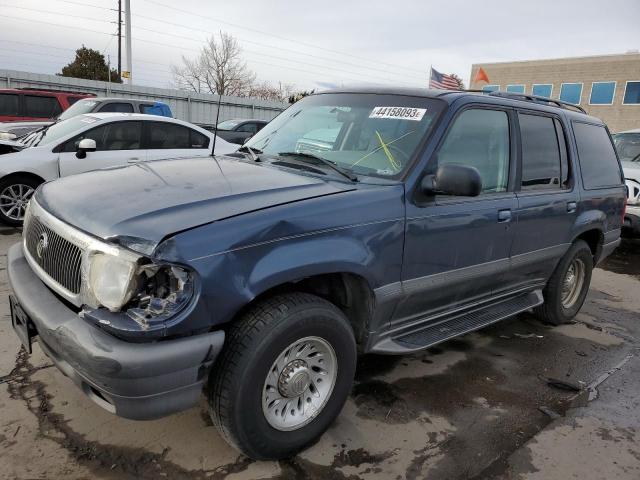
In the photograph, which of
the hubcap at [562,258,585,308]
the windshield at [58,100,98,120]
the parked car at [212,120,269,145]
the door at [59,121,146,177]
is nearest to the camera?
the hubcap at [562,258,585,308]

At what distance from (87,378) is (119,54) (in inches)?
1584

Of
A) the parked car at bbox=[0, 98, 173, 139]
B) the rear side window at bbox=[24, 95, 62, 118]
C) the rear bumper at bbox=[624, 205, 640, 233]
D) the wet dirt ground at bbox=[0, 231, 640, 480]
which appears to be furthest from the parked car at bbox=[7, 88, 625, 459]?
the rear side window at bbox=[24, 95, 62, 118]

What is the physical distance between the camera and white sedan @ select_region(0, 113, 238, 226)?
261 inches

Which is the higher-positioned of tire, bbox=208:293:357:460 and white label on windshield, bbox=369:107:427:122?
white label on windshield, bbox=369:107:427:122

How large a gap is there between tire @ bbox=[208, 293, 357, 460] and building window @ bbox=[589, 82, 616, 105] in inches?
1557

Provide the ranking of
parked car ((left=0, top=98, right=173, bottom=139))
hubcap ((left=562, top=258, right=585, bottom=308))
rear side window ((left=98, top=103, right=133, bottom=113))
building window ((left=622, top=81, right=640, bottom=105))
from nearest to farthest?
1. hubcap ((left=562, top=258, right=585, bottom=308))
2. parked car ((left=0, top=98, right=173, bottom=139))
3. rear side window ((left=98, top=103, right=133, bottom=113))
4. building window ((left=622, top=81, right=640, bottom=105))

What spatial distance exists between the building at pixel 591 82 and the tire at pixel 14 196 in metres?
32.4

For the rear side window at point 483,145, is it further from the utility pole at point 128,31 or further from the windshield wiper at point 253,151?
the utility pole at point 128,31

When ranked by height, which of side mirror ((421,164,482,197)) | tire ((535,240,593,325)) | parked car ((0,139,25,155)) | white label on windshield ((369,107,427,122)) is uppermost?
white label on windshield ((369,107,427,122))

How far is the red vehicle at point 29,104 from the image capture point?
11922 mm

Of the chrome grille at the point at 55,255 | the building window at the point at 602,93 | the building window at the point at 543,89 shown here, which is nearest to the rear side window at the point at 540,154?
the chrome grille at the point at 55,255

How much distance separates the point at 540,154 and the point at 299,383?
267cm

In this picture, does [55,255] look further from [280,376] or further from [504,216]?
[504,216]

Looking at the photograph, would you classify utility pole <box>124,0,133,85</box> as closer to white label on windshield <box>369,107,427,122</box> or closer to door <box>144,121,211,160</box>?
door <box>144,121,211,160</box>
